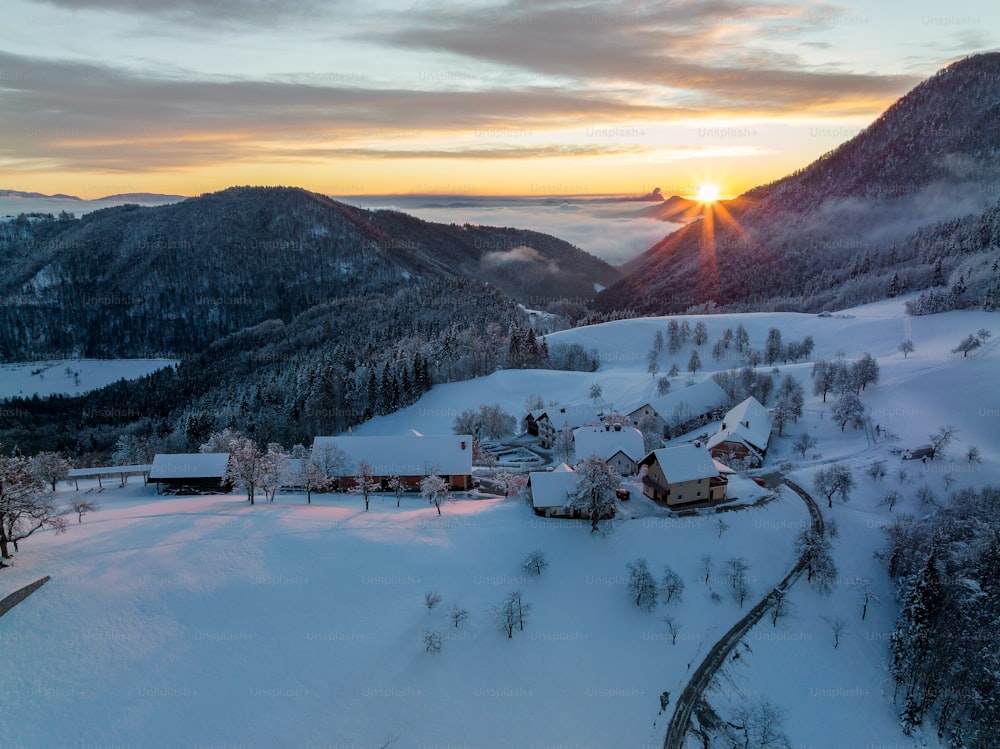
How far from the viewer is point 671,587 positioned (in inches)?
1758

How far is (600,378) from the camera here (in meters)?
119

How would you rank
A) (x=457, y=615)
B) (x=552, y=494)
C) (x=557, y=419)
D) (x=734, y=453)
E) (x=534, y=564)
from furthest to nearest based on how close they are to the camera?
(x=557, y=419) < (x=734, y=453) < (x=552, y=494) < (x=534, y=564) < (x=457, y=615)

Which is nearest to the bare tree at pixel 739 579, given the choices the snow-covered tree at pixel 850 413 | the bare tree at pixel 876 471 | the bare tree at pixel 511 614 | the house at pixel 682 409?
the bare tree at pixel 511 614

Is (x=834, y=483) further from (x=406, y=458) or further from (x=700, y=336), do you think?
(x=700, y=336)

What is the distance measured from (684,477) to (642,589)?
45.6 feet

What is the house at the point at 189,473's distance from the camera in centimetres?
6250

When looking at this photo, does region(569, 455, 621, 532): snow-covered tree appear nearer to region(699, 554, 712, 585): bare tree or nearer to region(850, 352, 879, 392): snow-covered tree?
region(699, 554, 712, 585): bare tree

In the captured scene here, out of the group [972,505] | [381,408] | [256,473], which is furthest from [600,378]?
[256,473]

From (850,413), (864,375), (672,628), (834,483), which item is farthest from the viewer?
(864,375)

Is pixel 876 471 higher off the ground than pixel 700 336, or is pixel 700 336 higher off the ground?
pixel 700 336

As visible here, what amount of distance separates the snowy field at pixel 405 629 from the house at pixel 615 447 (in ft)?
35.3

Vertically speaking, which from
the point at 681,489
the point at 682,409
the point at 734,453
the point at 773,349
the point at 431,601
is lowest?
the point at 431,601

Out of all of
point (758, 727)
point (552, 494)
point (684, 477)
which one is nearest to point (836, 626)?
point (758, 727)

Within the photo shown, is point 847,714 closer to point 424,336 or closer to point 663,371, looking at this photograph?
point 663,371
